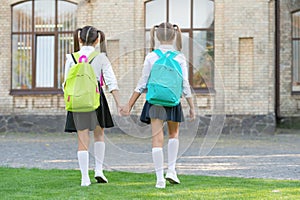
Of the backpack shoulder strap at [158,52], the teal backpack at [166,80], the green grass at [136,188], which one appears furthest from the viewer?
the backpack shoulder strap at [158,52]

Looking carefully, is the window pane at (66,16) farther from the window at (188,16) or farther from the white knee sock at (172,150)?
the white knee sock at (172,150)

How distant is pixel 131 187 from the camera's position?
22.9 ft

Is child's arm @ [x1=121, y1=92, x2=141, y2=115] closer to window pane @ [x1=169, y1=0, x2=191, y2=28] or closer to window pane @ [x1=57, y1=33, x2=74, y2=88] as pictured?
window pane @ [x1=169, y1=0, x2=191, y2=28]

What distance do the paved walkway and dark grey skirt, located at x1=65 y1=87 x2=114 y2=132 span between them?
236 mm

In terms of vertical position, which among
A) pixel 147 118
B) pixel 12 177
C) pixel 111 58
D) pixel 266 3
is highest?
pixel 266 3

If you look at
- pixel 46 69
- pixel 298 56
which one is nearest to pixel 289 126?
pixel 298 56

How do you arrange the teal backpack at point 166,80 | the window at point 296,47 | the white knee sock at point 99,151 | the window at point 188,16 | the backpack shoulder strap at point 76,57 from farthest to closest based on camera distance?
1. the window at point 296,47
2. the window at point 188,16
3. the white knee sock at point 99,151
4. the backpack shoulder strap at point 76,57
5. the teal backpack at point 166,80

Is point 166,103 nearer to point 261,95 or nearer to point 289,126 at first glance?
point 261,95

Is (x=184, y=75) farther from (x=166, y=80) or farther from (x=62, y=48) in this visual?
(x=62, y=48)

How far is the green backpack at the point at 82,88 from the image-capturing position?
6.64m

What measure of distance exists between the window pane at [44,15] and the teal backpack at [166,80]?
1378 centimetres

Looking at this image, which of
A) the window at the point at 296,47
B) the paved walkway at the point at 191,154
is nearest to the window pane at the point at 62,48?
the paved walkway at the point at 191,154

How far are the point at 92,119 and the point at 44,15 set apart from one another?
44.4ft

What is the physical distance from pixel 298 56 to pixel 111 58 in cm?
1564
